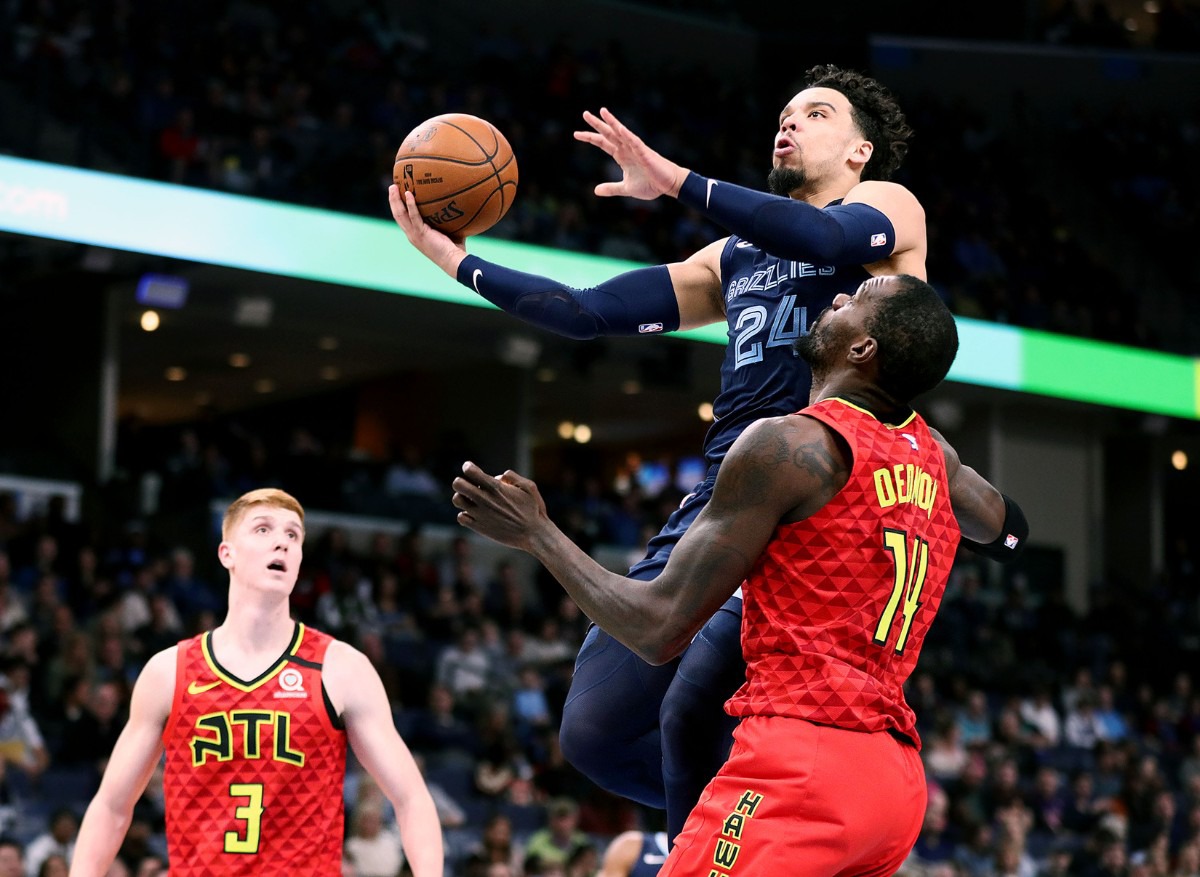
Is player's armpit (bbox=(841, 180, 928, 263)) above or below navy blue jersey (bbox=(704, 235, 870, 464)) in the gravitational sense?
above

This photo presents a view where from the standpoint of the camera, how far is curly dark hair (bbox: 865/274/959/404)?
3.57 meters

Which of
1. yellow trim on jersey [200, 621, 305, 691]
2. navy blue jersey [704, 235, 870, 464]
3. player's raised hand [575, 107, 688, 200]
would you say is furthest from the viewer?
yellow trim on jersey [200, 621, 305, 691]

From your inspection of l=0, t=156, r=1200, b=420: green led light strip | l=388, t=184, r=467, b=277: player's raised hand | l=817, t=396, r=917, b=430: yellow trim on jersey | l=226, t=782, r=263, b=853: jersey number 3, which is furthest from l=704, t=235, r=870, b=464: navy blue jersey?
l=0, t=156, r=1200, b=420: green led light strip

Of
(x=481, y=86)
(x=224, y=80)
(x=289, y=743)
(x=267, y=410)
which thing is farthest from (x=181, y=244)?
(x=289, y=743)

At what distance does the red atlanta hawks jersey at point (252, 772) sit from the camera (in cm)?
504

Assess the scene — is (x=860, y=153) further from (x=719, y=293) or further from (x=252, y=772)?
(x=252, y=772)

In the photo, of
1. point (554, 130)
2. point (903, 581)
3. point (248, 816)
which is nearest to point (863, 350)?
point (903, 581)

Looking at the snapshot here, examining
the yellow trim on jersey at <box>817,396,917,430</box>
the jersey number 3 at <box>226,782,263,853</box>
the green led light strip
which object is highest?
the green led light strip

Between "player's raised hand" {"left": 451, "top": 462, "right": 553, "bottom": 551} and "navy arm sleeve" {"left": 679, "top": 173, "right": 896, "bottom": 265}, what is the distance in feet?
2.65

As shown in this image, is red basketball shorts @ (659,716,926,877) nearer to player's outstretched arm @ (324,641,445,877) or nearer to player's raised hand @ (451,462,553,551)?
player's raised hand @ (451,462,553,551)

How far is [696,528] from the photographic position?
349 centimetres

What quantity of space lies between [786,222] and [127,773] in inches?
105

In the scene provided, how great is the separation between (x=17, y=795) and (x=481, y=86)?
39.6 feet

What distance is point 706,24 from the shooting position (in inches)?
1008
